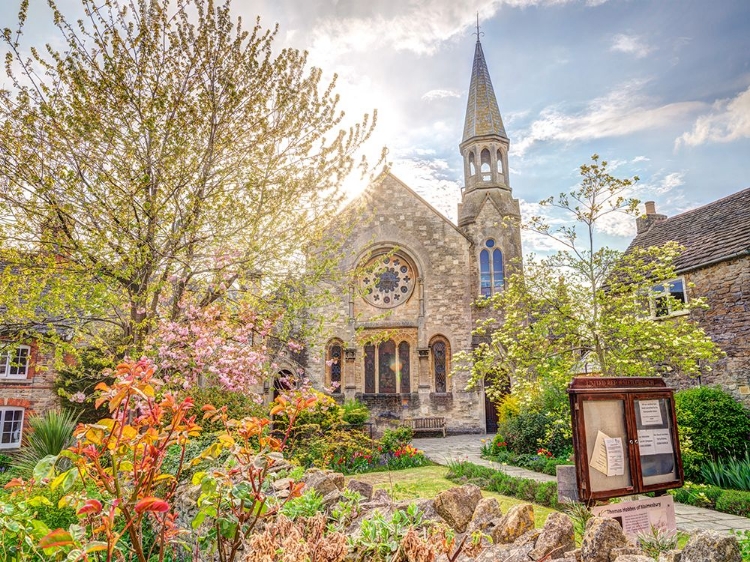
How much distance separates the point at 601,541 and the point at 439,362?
20.1 meters

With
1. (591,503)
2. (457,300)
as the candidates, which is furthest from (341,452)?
(457,300)

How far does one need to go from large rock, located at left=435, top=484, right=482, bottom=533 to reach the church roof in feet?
40.5

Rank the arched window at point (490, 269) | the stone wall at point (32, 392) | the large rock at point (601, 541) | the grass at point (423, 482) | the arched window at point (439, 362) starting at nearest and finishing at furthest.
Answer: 1. the large rock at point (601, 541)
2. the grass at point (423, 482)
3. the stone wall at point (32, 392)
4. the arched window at point (439, 362)
5. the arched window at point (490, 269)

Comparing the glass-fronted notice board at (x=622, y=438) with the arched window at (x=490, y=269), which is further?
the arched window at (x=490, y=269)

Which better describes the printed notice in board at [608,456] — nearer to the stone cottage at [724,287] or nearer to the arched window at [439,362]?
the stone cottage at [724,287]

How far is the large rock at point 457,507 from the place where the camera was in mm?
3742

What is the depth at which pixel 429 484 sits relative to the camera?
10.2 meters

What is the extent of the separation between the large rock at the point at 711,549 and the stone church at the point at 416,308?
18.9m

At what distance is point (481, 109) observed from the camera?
2833 centimetres

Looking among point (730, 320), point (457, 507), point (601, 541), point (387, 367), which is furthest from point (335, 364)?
point (601, 541)

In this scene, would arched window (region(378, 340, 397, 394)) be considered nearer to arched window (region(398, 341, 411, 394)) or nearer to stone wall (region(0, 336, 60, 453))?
arched window (region(398, 341, 411, 394))

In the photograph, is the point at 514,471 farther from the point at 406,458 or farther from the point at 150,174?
the point at 150,174

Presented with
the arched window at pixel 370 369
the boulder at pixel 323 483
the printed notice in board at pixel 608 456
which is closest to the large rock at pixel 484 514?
the boulder at pixel 323 483

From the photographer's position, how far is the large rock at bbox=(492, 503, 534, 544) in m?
3.30
